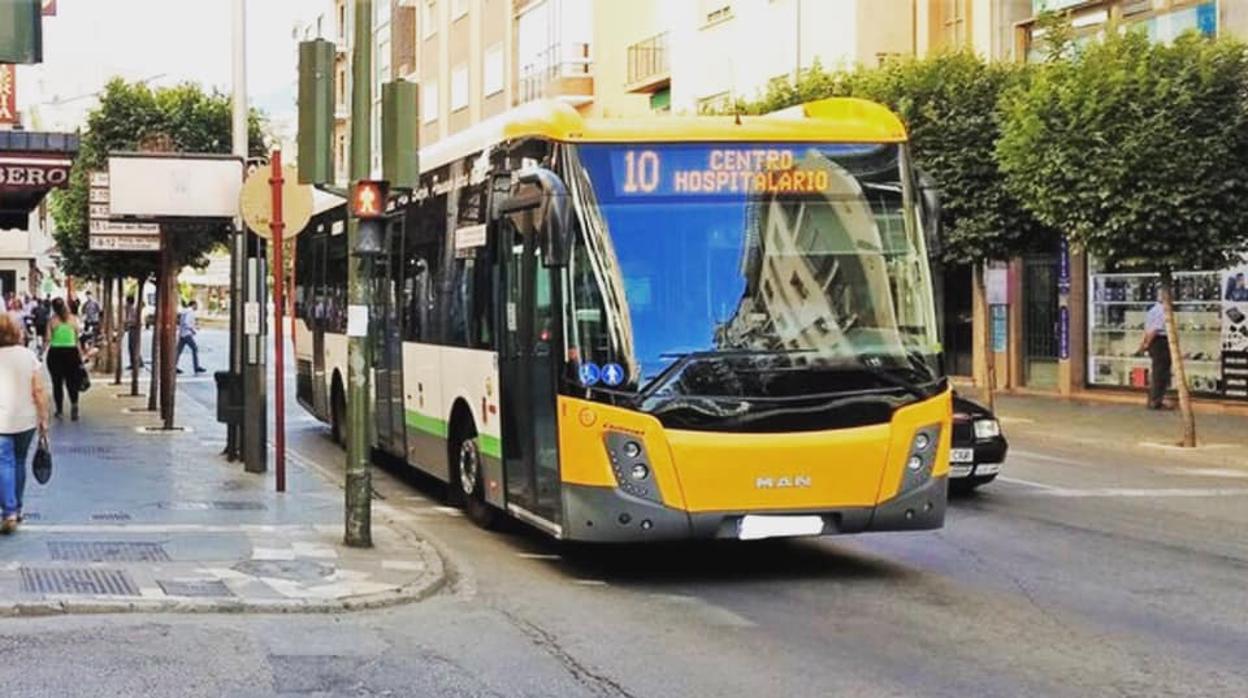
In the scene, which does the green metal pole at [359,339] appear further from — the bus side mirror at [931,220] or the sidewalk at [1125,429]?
the sidewalk at [1125,429]

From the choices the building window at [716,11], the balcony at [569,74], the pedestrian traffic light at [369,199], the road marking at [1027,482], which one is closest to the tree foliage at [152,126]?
the building window at [716,11]

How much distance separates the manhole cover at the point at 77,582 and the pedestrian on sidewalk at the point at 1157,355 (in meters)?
19.2

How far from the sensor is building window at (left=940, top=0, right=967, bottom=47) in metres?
31.9

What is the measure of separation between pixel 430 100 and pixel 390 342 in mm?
47483

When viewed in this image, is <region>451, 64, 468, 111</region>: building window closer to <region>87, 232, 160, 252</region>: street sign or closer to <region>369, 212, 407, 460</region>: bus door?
<region>87, 232, 160, 252</region>: street sign

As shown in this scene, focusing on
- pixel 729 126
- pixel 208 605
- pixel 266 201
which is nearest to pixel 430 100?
pixel 266 201

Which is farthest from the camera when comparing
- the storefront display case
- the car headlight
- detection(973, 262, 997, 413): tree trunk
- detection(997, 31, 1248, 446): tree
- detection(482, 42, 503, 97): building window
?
detection(482, 42, 503, 97): building window

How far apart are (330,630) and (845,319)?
12.1 feet

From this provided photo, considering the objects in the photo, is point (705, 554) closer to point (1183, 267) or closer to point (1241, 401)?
point (1183, 267)

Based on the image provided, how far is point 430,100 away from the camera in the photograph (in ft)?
202

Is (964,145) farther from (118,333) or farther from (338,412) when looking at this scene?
(118,333)

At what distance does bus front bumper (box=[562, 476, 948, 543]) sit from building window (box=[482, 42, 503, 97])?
146ft

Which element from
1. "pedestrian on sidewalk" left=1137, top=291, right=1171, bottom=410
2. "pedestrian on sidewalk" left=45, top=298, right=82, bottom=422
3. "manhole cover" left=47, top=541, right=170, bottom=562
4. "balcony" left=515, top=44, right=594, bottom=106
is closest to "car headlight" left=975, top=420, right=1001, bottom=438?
"manhole cover" left=47, top=541, right=170, bottom=562

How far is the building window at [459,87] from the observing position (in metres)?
57.1
